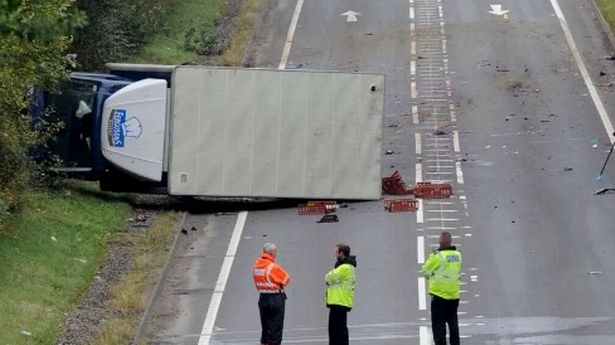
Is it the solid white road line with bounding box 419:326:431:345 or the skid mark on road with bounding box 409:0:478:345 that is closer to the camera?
the solid white road line with bounding box 419:326:431:345

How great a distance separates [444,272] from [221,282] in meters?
5.61

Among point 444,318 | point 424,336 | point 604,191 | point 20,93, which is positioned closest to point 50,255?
point 20,93

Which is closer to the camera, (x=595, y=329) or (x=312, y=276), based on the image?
(x=595, y=329)

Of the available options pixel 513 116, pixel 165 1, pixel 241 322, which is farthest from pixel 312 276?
pixel 165 1

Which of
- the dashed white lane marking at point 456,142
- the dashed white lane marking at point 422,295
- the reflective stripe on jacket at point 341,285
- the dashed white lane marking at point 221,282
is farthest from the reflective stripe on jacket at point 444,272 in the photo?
the dashed white lane marking at point 456,142

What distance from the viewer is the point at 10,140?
23.5 metres

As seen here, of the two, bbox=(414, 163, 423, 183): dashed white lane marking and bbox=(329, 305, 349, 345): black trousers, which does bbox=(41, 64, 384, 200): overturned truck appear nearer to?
bbox=(414, 163, 423, 183): dashed white lane marking

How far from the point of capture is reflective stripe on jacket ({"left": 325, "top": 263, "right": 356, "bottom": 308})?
18.0 meters

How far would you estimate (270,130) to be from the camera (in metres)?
27.0

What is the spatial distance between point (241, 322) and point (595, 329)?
470cm

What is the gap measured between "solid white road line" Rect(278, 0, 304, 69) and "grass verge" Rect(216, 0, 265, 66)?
1000 mm

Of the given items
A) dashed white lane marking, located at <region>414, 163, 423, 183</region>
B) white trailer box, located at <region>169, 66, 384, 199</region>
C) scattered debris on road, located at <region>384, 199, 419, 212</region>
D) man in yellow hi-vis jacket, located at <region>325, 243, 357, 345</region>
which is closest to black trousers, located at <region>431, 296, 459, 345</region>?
man in yellow hi-vis jacket, located at <region>325, 243, 357, 345</region>

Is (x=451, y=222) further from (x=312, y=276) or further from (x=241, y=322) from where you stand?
(x=241, y=322)

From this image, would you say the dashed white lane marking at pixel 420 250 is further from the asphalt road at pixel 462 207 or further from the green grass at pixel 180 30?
the green grass at pixel 180 30
